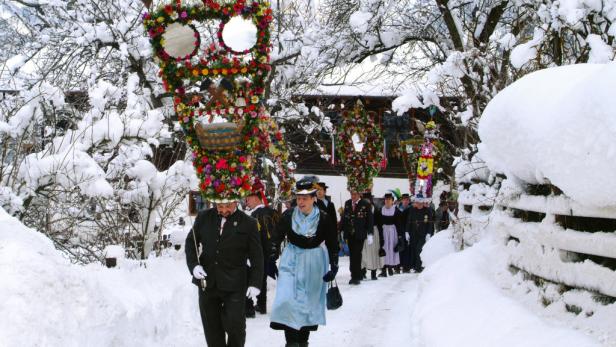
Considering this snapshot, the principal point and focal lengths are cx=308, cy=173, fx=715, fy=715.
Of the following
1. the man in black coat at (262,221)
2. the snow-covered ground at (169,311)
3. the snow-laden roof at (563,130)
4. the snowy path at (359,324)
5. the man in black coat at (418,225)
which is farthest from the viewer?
the man in black coat at (418,225)

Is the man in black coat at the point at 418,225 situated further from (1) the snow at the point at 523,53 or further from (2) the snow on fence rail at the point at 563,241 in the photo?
(2) the snow on fence rail at the point at 563,241

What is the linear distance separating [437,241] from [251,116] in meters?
6.15

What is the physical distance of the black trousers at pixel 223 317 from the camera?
19.8ft

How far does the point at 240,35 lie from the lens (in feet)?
29.7

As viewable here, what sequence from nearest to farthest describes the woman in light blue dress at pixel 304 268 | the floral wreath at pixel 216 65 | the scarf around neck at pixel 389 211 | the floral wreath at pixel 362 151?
the woman in light blue dress at pixel 304 268 → the floral wreath at pixel 216 65 → the scarf around neck at pixel 389 211 → the floral wreath at pixel 362 151

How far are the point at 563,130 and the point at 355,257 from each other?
32.0 feet

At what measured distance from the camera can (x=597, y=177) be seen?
12.8 feet

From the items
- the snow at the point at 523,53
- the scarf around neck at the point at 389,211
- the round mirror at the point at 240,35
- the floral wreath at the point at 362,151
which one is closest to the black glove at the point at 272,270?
the round mirror at the point at 240,35

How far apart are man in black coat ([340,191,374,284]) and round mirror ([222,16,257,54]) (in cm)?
582

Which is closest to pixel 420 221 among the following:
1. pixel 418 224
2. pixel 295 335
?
pixel 418 224

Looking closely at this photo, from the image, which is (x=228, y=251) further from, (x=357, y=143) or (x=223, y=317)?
(x=357, y=143)

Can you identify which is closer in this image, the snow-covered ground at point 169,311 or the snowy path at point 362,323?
the snow-covered ground at point 169,311

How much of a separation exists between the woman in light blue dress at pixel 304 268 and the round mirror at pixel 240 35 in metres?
2.58

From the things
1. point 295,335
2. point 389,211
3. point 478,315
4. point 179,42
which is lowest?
point 295,335
